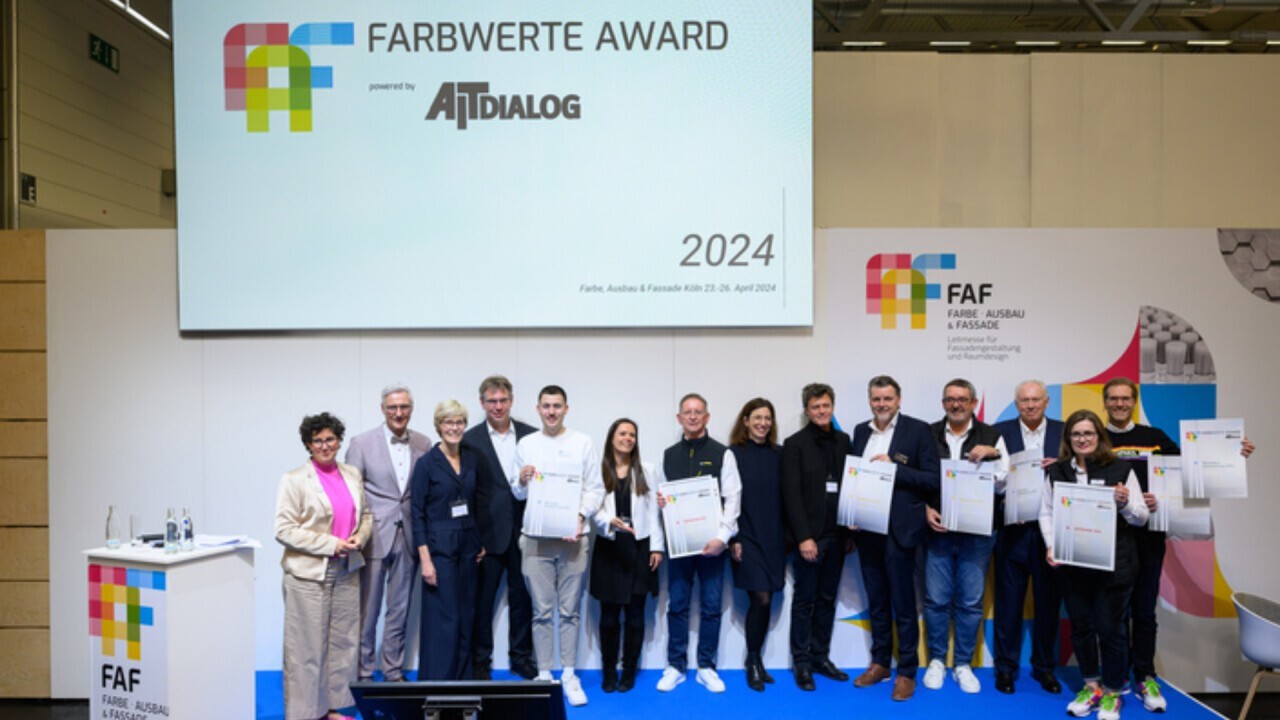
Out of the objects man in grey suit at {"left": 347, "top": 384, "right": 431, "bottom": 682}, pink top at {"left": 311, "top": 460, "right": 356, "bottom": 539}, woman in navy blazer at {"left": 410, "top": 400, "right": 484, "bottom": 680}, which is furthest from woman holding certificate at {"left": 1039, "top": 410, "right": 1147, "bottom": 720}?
pink top at {"left": 311, "top": 460, "right": 356, "bottom": 539}

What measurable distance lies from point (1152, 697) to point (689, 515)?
2668 mm

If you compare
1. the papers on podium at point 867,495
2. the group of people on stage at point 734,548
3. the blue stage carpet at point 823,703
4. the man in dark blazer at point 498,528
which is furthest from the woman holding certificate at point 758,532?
the man in dark blazer at point 498,528

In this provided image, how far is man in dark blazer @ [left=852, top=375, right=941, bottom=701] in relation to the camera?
183 inches

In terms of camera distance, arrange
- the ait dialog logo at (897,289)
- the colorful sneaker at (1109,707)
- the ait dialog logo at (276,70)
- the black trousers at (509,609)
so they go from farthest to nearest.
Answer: the ait dialog logo at (897,289) < the ait dialog logo at (276,70) < the black trousers at (509,609) < the colorful sneaker at (1109,707)

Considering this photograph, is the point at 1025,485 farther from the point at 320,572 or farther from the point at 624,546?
the point at 320,572

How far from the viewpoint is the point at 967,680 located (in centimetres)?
471

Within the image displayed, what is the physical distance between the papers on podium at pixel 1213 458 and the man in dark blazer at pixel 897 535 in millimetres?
1248

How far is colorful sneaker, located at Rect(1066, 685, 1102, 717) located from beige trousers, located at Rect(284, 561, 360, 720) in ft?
12.2

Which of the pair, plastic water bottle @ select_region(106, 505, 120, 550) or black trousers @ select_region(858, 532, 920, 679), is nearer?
plastic water bottle @ select_region(106, 505, 120, 550)

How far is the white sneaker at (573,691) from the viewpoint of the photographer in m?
4.45

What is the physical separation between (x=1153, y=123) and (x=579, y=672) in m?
5.01

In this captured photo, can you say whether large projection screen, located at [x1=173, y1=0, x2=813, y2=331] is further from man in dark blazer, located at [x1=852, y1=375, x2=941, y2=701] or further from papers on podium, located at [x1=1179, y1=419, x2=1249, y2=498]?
papers on podium, located at [x1=1179, y1=419, x2=1249, y2=498]

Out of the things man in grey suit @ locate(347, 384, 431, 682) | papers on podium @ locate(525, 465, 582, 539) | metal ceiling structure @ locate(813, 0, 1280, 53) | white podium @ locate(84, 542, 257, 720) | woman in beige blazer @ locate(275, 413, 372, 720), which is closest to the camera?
white podium @ locate(84, 542, 257, 720)

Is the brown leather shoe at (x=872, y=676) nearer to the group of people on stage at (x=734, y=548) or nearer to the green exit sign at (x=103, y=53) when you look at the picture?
the group of people on stage at (x=734, y=548)
